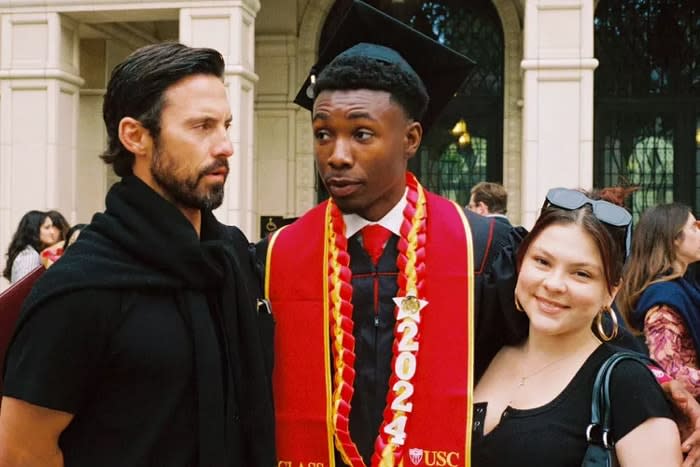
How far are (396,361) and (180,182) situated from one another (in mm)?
930

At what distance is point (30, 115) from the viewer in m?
11.5

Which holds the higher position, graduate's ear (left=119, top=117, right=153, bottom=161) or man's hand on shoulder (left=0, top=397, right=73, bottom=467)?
graduate's ear (left=119, top=117, right=153, bottom=161)

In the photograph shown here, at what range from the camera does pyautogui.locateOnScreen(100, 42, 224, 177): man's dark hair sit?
246cm

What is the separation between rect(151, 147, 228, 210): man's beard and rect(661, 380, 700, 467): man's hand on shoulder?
142cm

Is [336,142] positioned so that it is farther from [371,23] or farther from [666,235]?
[666,235]

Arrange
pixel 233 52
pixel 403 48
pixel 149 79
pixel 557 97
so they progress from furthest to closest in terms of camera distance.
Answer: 1. pixel 233 52
2. pixel 557 97
3. pixel 403 48
4. pixel 149 79

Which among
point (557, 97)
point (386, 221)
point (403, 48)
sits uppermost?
point (557, 97)

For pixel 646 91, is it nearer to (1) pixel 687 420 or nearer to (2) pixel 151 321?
(1) pixel 687 420

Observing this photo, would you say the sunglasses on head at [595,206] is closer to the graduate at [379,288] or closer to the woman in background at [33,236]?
the graduate at [379,288]

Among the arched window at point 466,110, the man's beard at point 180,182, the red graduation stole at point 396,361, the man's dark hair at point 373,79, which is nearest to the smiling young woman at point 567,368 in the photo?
the red graduation stole at point 396,361

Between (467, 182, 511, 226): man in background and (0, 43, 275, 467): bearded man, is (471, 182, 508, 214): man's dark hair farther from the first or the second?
(0, 43, 275, 467): bearded man

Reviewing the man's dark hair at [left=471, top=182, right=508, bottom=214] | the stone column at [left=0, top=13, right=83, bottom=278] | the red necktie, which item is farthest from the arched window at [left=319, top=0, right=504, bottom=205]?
the red necktie

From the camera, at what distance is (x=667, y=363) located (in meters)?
4.48

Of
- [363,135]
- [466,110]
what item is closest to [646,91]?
[466,110]
